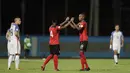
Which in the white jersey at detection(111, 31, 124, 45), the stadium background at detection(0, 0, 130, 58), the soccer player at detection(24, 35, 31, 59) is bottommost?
the soccer player at detection(24, 35, 31, 59)

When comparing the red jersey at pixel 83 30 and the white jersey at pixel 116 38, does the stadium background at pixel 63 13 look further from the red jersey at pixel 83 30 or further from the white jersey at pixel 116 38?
the red jersey at pixel 83 30

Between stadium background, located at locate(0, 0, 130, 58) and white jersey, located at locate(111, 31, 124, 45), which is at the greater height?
stadium background, located at locate(0, 0, 130, 58)

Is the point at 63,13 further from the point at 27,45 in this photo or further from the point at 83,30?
the point at 83,30

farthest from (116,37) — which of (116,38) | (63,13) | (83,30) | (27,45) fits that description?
(63,13)

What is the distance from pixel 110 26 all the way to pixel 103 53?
247 inches

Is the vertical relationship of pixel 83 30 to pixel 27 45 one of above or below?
above

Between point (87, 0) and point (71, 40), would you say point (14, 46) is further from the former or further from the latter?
point (87, 0)

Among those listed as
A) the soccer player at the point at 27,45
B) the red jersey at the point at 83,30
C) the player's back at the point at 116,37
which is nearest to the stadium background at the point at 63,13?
the soccer player at the point at 27,45

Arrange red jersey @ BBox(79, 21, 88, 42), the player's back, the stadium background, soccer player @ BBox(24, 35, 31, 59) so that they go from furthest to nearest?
the stadium background, soccer player @ BBox(24, 35, 31, 59), the player's back, red jersey @ BBox(79, 21, 88, 42)

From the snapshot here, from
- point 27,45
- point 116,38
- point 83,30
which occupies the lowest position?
point 27,45

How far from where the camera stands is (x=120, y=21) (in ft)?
155

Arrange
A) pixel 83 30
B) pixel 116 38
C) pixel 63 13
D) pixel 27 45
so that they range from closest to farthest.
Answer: pixel 83 30 → pixel 116 38 → pixel 27 45 → pixel 63 13

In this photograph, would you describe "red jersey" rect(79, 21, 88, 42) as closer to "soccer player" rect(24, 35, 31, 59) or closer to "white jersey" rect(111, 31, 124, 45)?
"white jersey" rect(111, 31, 124, 45)

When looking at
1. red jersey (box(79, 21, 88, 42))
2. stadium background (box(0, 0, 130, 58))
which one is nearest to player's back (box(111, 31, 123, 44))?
red jersey (box(79, 21, 88, 42))
